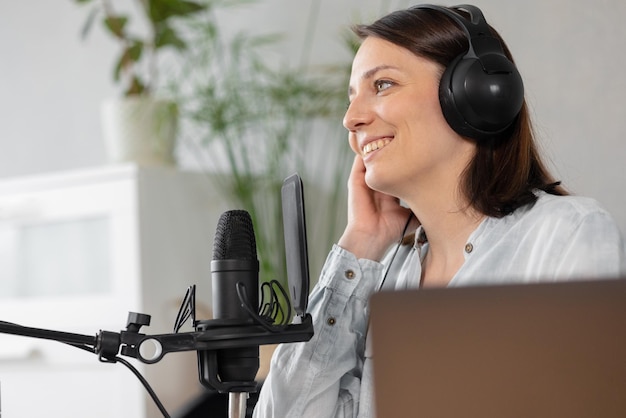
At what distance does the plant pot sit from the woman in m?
1.57

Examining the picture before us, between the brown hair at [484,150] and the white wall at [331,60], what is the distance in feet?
2.71

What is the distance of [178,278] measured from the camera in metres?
2.83

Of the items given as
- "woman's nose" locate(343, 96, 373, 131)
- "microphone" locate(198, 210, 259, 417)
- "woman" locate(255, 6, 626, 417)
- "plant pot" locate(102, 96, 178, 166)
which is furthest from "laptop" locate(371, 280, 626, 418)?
"plant pot" locate(102, 96, 178, 166)

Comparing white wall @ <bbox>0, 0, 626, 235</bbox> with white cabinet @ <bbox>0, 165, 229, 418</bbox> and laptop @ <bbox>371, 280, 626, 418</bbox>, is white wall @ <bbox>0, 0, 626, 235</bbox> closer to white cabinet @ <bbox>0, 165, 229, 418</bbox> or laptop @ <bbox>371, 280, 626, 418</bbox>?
white cabinet @ <bbox>0, 165, 229, 418</bbox>

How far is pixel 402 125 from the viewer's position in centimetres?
134

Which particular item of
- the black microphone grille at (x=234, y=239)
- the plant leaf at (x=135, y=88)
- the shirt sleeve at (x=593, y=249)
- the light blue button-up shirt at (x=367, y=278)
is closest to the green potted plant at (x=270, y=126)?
the plant leaf at (x=135, y=88)

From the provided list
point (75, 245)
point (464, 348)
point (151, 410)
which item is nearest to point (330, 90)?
point (75, 245)

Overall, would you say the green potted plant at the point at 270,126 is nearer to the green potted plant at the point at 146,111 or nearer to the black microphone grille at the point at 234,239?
the green potted plant at the point at 146,111

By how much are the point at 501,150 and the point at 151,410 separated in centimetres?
167

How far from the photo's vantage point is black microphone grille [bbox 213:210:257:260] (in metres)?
0.93

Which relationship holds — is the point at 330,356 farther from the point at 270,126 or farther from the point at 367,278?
the point at 270,126

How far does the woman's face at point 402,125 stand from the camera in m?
1.34

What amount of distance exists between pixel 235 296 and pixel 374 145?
1.77 feet

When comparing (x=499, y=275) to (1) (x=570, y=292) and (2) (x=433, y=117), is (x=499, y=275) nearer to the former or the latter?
(2) (x=433, y=117)
